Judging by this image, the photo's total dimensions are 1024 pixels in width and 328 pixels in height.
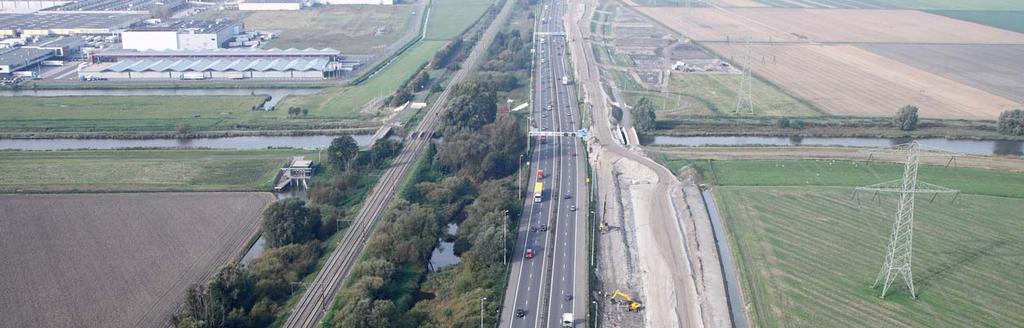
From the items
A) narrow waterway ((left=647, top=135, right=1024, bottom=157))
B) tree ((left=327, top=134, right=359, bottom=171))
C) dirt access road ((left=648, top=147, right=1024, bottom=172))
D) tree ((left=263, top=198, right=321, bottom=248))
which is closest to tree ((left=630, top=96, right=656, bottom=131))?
narrow waterway ((left=647, top=135, right=1024, bottom=157))

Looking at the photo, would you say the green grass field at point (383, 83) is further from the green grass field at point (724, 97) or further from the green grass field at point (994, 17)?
the green grass field at point (994, 17)

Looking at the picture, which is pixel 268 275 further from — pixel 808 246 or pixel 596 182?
pixel 808 246

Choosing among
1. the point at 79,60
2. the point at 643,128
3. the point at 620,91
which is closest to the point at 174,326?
the point at 643,128

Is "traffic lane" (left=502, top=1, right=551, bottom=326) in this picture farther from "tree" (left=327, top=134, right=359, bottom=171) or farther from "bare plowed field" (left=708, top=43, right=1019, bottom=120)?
"bare plowed field" (left=708, top=43, right=1019, bottom=120)

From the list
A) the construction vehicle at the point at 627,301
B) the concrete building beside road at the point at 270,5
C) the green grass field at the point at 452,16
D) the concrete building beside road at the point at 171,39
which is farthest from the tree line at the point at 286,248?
the concrete building beside road at the point at 270,5

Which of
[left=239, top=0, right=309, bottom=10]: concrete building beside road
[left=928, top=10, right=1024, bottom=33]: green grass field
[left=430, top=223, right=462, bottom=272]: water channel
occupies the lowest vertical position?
[left=430, top=223, right=462, bottom=272]: water channel

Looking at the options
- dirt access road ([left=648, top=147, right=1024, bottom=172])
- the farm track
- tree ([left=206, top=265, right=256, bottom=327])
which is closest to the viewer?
tree ([left=206, top=265, right=256, bottom=327])
